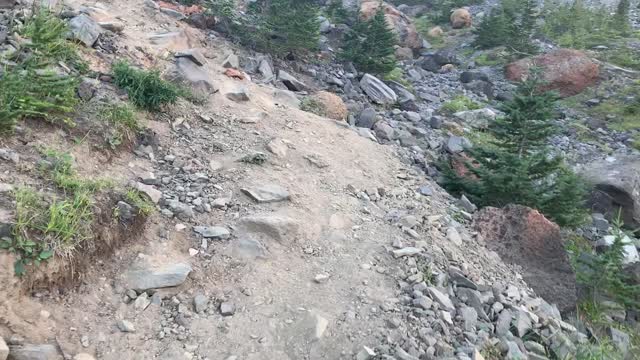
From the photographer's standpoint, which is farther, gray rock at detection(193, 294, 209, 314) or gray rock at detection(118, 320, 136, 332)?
gray rock at detection(193, 294, 209, 314)

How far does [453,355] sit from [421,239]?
5.83 ft

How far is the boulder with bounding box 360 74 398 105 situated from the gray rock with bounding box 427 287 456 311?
7.84 m

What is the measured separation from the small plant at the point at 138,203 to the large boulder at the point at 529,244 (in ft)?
14.0

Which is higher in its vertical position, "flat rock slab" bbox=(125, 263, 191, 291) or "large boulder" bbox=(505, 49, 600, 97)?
"flat rock slab" bbox=(125, 263, 191, 291)

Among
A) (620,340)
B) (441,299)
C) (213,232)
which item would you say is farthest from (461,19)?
(213,232)

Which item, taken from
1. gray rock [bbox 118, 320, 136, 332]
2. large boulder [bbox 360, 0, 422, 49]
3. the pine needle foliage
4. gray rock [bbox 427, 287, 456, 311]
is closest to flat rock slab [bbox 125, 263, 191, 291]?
gray rock [bbox 118, 320, 136, 332]

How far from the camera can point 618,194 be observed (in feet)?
32.7

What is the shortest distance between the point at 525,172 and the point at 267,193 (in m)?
3.88

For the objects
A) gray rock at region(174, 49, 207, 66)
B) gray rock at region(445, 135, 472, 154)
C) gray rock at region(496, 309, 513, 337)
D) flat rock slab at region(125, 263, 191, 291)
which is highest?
Result: gray rock at region(174, 49, 207, 66)

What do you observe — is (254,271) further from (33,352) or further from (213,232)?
(33,352)

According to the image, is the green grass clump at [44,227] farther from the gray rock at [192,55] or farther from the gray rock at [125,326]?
the gray rock at [192,55]

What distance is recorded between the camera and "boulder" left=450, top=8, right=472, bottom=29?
22.9 m

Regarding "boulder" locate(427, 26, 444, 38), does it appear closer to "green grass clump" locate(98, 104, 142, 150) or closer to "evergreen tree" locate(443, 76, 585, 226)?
"evergreen tree" locate(443, 76, 585, 226)

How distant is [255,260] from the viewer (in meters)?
5.29
